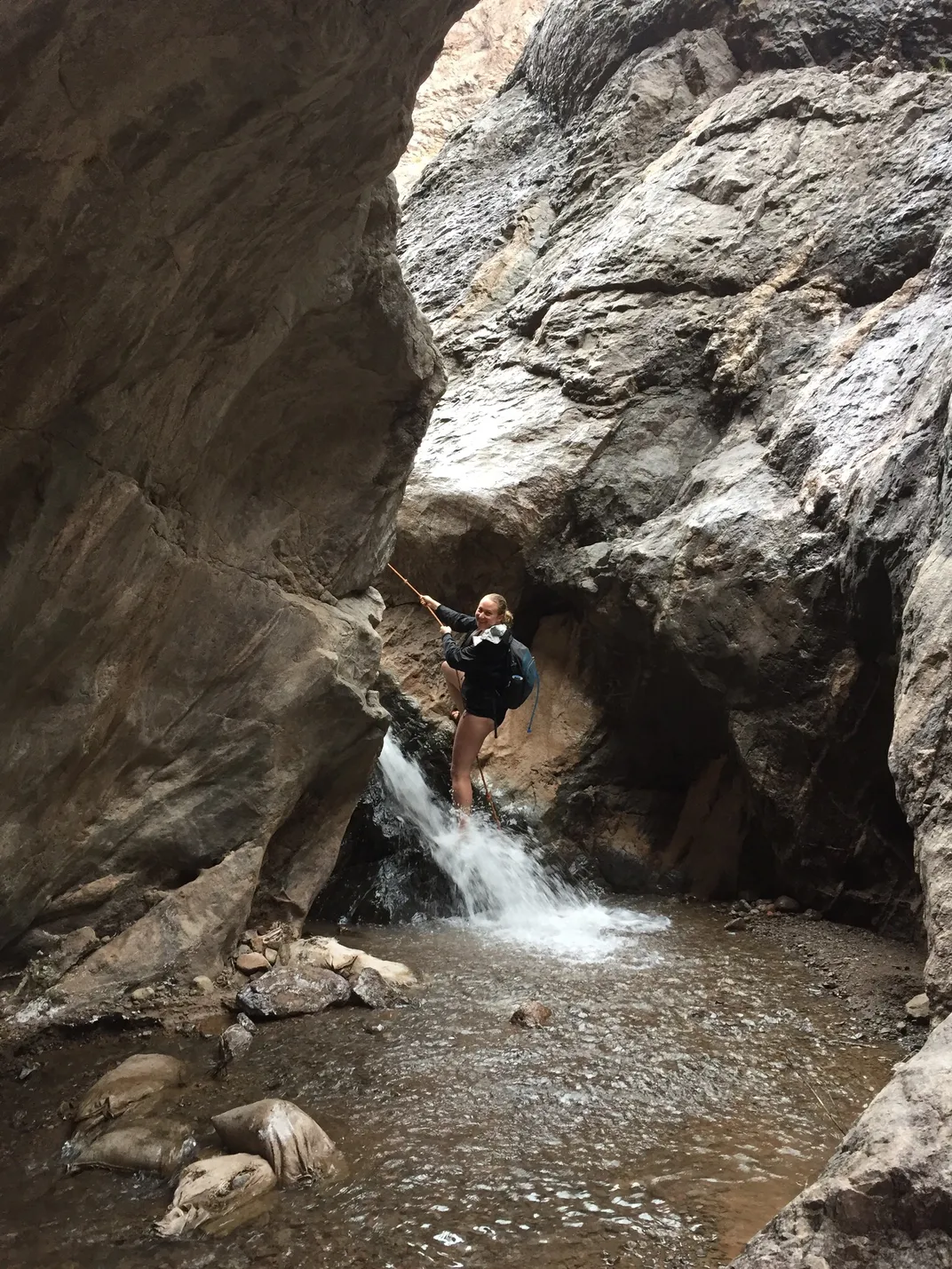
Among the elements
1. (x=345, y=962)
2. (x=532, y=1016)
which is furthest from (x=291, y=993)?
(x=532, y=1016)

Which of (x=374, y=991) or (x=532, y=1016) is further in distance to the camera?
(x=374, y=991)

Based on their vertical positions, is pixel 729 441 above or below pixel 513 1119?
above

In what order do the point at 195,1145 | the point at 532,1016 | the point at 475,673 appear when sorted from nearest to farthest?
1. the point at 195,1145
2. the point at 532,1016
3. the point at 475,673

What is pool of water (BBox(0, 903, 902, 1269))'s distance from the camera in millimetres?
2594

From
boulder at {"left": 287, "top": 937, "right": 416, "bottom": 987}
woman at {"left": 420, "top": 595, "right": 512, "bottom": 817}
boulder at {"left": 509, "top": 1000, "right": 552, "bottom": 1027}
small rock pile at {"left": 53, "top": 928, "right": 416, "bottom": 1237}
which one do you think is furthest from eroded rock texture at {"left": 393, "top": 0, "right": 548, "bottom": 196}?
small rock pile at {"left": 53, "top": 928, "right": 416, "bottom": 1237}

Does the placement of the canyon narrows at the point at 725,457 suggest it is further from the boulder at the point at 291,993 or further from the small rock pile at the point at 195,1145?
the boulder at the point at 291,993

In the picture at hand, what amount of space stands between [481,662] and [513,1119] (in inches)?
162

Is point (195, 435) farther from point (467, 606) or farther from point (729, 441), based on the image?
point (729, 441)

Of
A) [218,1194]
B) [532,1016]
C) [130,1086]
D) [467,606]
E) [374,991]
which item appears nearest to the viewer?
[218,1194]

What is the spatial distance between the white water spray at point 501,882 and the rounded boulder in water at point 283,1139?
3.18m

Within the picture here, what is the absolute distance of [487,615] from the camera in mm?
7039

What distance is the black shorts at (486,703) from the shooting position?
7285mm

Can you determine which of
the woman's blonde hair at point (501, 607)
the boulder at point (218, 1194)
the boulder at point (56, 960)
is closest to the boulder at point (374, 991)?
the boulder at point (56, 960)

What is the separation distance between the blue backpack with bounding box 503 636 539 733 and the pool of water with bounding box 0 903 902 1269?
2.37 metres
